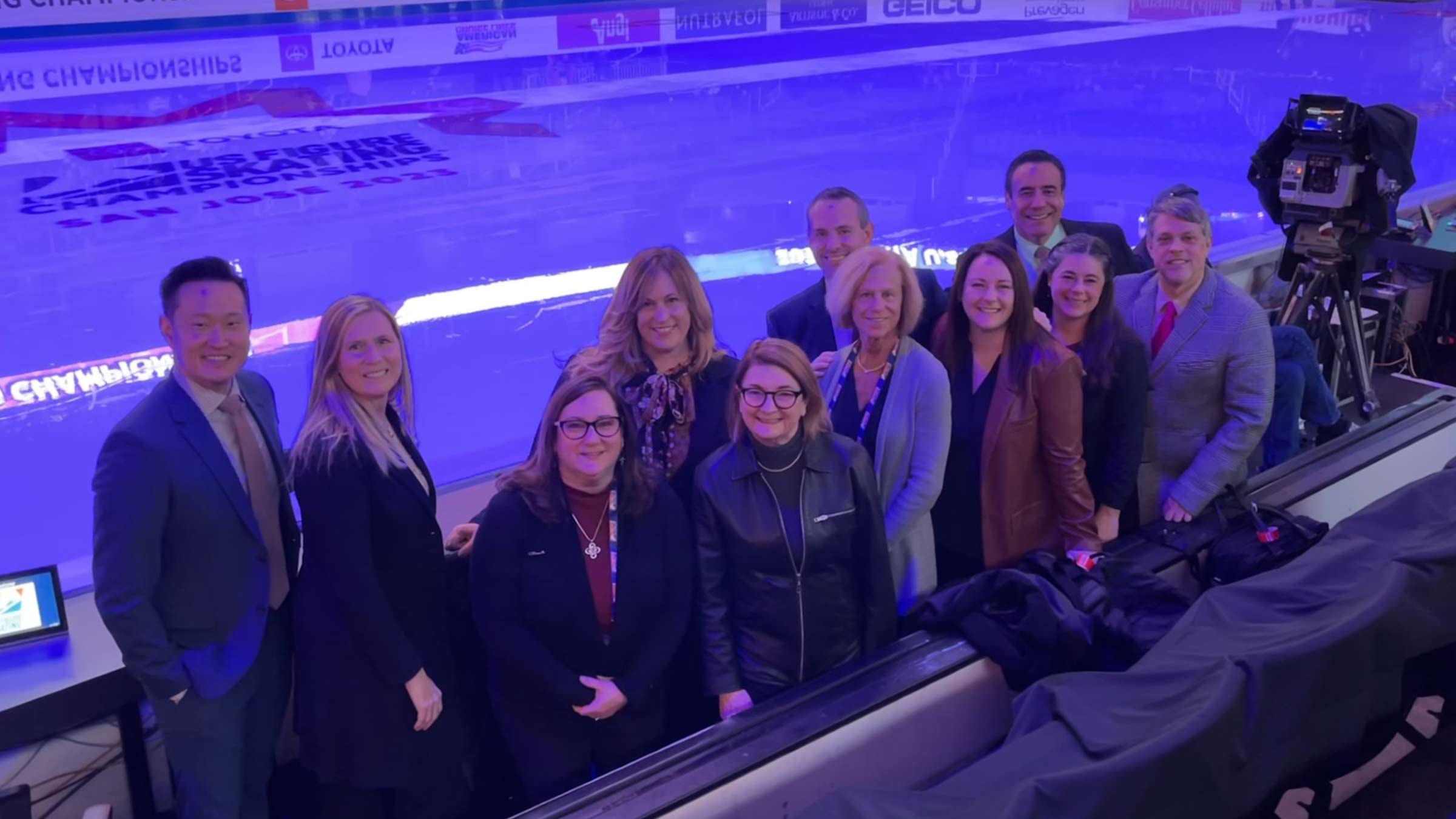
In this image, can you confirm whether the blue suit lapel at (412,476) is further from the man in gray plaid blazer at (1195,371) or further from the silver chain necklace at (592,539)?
the man in gray plaid blazer at (1195,371)

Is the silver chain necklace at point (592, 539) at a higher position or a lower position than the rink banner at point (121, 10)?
lower

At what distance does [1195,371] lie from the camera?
9.95 feet

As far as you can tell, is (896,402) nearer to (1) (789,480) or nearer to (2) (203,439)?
(1) (789,480)

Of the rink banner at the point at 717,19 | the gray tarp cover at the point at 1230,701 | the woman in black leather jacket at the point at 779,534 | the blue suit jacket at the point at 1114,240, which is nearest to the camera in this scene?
the gray tarp cover at the point at 1230,701

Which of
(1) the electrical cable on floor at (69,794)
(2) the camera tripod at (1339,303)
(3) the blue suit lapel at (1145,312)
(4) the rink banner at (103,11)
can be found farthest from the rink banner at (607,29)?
(1) the electrical cable on floor at (69,794)

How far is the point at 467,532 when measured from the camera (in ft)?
8.65

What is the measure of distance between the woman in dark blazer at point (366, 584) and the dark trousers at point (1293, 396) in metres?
2.84

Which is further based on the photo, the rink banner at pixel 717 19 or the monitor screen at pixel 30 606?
the rink banner at pixel 717 19

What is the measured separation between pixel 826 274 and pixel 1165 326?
94 cm

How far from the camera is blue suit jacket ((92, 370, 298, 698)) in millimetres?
1986

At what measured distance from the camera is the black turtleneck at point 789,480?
2.31 meters

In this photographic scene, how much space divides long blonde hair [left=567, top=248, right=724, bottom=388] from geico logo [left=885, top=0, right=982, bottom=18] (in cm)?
1667

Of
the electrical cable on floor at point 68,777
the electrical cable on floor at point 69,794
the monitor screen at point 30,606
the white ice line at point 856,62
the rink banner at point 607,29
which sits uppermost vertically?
the rink banner at point 607,29

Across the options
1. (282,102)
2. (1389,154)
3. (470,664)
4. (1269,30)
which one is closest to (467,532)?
(470,664)
